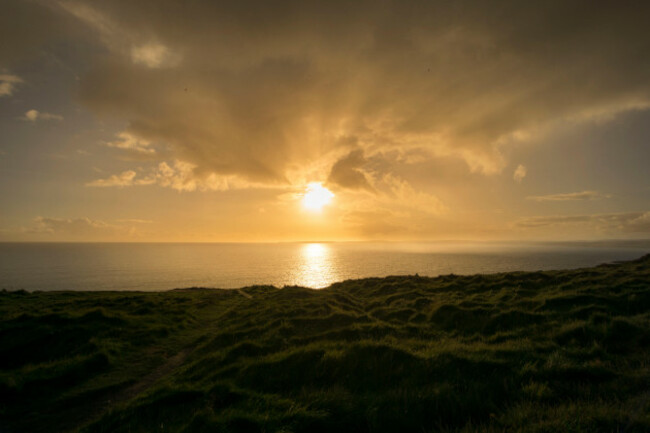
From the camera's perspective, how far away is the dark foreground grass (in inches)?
273

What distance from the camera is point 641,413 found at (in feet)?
17.0

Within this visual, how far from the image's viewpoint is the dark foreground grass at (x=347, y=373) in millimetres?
6926

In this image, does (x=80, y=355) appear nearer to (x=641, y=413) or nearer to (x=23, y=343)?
(x=23, y=343)

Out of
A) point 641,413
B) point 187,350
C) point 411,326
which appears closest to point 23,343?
point 187,350

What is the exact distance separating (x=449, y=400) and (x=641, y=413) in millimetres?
3644

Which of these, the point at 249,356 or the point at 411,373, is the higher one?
the point at 411,373

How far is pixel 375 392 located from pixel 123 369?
15.0 metres

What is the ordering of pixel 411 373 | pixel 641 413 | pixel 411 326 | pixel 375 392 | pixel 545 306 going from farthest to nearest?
1. pixel 545 306
2. pixel 411 326
3. pixel 411 373
4. pixel 375 392
5. pixel 641 413

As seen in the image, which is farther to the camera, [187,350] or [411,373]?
[187,350]

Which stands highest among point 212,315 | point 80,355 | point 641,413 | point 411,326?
point 641,413

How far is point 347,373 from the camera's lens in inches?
392

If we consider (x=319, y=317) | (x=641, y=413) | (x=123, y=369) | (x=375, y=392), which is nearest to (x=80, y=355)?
(x=123, y=369)

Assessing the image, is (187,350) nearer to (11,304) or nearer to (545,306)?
(545,306)

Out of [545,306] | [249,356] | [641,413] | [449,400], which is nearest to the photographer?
[641,413]
